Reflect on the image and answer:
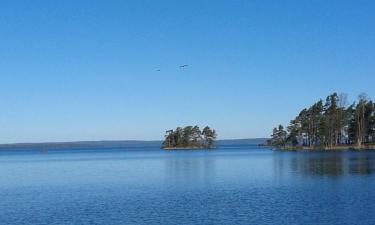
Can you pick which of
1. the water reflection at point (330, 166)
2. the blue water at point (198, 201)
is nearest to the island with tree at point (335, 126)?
the water reflection at point (330, 166)

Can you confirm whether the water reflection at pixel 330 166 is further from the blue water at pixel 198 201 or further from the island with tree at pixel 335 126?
the island with tree at pixel 335 126

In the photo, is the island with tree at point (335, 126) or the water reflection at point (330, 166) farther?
the island with tree at point (335, 126)

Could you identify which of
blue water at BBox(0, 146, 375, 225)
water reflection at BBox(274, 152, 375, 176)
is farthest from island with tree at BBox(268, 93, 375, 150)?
blue water at BBox(0, 146, 375, 225)

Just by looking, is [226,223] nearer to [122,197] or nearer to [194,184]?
[122,197]

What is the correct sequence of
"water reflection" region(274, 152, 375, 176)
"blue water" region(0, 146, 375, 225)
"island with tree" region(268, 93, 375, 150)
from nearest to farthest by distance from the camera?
"blue water" region(0, 146, 375, 225) → "water reflection" region(274, 152, 375, 176) → "island with tree" region(268, 93, 375, 150)

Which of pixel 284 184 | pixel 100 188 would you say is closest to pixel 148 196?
pixel 100 188

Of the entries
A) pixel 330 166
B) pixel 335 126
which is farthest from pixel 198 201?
pixel 335 126

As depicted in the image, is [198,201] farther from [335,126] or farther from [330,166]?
[335,126]

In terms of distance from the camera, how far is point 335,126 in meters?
154

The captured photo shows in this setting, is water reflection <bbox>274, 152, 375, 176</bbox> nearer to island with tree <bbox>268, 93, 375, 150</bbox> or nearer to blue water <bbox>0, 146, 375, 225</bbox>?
blue water <bbox>0, 146, 375, 225</bbox>

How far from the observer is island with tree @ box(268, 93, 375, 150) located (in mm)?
153000

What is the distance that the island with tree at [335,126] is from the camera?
153m

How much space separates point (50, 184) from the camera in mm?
64500

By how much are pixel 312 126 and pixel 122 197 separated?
122502 millimetres
